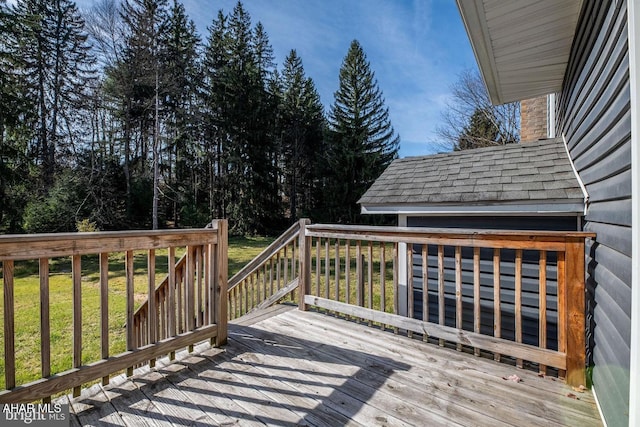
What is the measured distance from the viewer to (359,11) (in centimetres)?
1103

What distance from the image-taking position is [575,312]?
1.96m

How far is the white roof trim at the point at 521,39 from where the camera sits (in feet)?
8.32

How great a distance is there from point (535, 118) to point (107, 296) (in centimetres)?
868

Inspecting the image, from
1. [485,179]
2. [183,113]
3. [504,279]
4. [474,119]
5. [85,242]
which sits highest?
[183,113]

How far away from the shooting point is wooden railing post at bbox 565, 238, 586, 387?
6.37ft

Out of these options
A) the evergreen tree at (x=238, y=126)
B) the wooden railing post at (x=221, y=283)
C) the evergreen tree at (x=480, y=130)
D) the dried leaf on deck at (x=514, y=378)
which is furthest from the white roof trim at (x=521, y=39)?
the evergreen tree at (x=238, y=126)

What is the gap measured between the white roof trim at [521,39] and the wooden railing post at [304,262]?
248cm

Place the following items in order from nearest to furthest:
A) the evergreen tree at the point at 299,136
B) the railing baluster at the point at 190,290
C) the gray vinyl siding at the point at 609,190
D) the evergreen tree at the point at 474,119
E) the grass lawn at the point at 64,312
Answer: the gray vinyl siding at the point at 609,190 → the railing baluster at the point at 190,290 → the grass lawn at the point at 64,312 → the evergreen tree at the point at 474,119 → the evergreen tree at the point at 299,136

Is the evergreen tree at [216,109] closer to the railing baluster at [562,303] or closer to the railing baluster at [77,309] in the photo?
the railing baluster at [77,309]

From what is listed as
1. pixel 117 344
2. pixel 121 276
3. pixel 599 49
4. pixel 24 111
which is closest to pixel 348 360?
pixel 599 49

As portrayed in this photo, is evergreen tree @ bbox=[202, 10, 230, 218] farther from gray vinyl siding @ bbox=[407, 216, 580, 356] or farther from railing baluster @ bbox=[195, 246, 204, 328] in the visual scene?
railing baluster @ bbox=[195, 246, 204, 328]

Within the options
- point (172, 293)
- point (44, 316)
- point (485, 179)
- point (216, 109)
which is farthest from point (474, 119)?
point (44, 316)

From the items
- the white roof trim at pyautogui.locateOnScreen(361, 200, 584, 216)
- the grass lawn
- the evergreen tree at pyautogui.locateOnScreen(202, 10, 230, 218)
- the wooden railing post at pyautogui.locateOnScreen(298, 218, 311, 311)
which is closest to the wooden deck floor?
the wooden railing post at pyautogui.locateOnScreen(298, 218, 311, 311)

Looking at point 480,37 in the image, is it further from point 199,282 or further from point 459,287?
point 199,282
